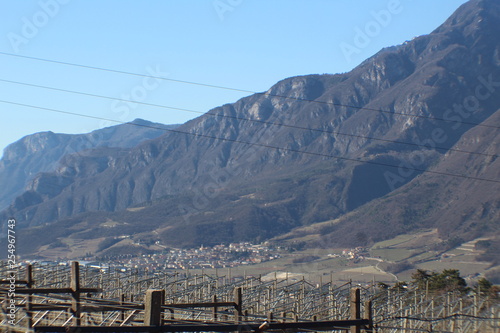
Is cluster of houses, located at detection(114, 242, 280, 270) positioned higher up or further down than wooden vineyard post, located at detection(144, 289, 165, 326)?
higher up

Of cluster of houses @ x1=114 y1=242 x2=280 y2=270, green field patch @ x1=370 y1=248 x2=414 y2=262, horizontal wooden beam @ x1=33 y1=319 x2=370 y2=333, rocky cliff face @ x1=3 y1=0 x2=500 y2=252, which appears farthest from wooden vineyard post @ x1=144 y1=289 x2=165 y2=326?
rocky cliff face @ x1=3 y1=0 x2=500 y2=252

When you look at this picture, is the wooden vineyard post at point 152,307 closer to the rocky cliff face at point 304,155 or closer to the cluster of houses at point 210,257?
the cluster of houses at point 210,257

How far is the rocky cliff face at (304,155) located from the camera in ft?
406

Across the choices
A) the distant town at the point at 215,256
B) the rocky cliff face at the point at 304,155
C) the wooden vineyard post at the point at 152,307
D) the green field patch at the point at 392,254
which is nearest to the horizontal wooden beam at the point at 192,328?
the wooden vineyard post at the point at 152,307

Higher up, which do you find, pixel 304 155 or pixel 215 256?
pixel 304 155

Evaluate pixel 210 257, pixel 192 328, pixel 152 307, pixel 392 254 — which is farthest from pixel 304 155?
pixel 152 307

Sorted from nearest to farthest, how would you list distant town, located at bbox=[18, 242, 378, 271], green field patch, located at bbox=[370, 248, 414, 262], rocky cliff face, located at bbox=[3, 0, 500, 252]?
green field patch, located at bbox=[370, 248, 414, 262], distant town, located at bbox=[18, 242, 378, 271], rocky cliff face, located at bbox=[3, 0, 500, 252]

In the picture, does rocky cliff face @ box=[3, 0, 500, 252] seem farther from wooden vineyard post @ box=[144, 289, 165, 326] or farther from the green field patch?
wooden vineyard post @ box=[144, 289, 165, 326]

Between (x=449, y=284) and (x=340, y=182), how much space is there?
3742 inches

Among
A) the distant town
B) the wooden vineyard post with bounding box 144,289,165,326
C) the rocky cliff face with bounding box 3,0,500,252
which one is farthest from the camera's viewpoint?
the rocky cliff face with bounding box 3,0,500,252

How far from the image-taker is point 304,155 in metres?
157

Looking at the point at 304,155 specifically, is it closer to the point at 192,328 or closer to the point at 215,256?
the point at 215,256

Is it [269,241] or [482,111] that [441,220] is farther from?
[482,111]

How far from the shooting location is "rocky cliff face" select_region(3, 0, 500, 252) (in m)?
124
